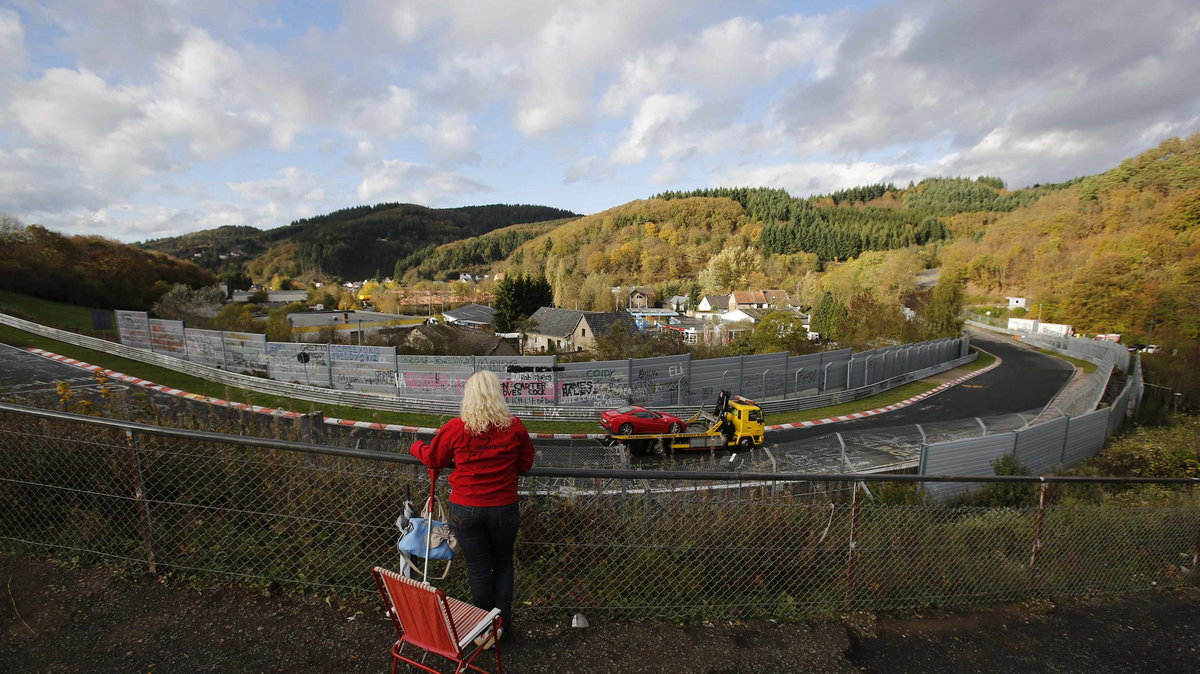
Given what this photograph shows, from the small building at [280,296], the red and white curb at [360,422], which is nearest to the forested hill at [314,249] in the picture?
the small building at [280,296]

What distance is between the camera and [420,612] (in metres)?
2.43

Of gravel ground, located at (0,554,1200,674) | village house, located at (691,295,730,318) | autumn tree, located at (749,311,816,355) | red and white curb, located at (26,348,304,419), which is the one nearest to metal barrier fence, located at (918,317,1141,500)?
gravel ground, located at (0,554,1200,674)

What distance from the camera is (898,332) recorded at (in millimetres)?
40125

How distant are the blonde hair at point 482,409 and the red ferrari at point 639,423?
530 inches

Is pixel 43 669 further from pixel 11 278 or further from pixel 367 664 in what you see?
pixel 11 278

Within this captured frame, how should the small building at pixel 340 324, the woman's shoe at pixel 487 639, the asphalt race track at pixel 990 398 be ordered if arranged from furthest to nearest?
the small building at pixel 340 324 → the asphalt race track at pixel 990 398 → the woman's shoe at pixel 487 639

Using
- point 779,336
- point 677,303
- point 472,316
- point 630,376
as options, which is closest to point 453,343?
point 630,376

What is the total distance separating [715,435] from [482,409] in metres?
14.5

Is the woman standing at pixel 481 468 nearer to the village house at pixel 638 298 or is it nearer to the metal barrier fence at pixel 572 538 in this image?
the metal barrier fence at pixel 572 538

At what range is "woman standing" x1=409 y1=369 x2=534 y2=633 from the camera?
291 cm

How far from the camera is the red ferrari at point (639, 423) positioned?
1619 cm

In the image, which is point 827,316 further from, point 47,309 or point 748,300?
point 47,309

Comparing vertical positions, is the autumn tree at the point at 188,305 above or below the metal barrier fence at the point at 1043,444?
above

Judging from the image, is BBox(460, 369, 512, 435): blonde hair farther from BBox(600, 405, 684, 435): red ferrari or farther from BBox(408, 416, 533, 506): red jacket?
BBox(600, 405, 684, 435): red ferrari
